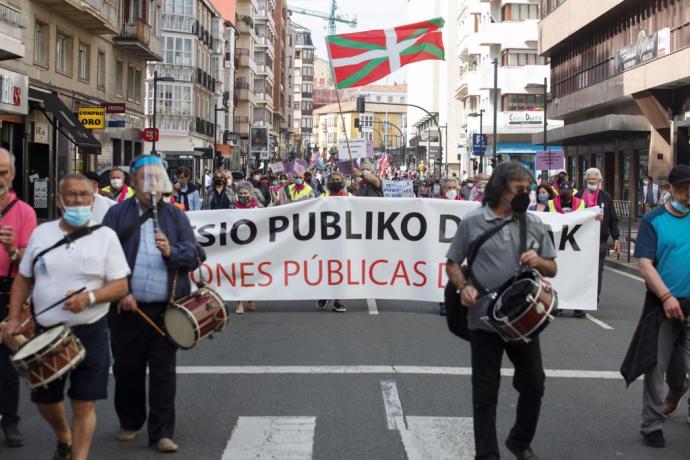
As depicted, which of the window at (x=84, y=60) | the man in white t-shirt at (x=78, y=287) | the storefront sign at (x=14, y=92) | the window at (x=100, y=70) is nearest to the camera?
the man in white t-shirt at (x=78, y=287)

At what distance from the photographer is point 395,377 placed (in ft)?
30.7

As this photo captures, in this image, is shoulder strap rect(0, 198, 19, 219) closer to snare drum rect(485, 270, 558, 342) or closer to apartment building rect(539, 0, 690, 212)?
snare drum rect(485, 270, 558, 342)

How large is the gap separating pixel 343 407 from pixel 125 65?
125ft

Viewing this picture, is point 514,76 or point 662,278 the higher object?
point 514,76

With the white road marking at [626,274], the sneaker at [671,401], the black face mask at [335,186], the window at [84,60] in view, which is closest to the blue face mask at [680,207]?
→ the sneaker at [671,401]

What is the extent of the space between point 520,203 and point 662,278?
1.74m

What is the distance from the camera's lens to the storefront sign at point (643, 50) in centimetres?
3619

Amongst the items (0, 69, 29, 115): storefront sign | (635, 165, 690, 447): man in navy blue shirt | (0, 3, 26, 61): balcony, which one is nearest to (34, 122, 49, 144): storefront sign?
(0, 69, 29, 115): storefront sign

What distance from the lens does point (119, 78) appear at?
143 feet

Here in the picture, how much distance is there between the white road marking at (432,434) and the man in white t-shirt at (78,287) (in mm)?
1980

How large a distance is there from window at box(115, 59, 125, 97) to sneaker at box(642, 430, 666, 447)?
37.9 meters

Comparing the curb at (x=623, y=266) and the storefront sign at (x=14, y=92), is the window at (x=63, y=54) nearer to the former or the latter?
the storefront sign at (x=14, y=92)

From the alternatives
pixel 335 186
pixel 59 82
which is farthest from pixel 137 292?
pixel 59 82

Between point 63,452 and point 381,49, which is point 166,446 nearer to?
point 63,452
